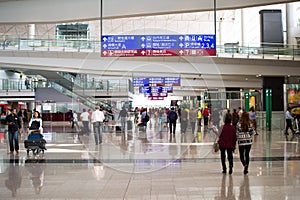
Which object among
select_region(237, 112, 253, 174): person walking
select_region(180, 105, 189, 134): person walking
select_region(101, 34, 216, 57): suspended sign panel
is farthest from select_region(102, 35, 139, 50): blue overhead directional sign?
select_region(237, 112, 253, 174): person walking

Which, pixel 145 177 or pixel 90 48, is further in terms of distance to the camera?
pixel 90 48

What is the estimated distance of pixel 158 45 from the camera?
19000 mm

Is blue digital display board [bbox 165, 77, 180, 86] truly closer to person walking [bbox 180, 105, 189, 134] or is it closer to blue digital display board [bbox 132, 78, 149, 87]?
blue digital display board [bbox 132, 78, 149, 87]

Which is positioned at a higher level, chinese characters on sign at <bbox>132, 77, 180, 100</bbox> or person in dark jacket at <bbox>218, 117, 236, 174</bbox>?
chinese characters on sign at <bbox>132, 77, 180, 100</bbox>

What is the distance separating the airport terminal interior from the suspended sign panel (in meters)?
0.05

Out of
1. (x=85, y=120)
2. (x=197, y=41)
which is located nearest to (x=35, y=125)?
(x=85, y=120)

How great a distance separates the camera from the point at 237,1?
15188 mm

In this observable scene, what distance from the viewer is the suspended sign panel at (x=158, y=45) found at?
1858cm

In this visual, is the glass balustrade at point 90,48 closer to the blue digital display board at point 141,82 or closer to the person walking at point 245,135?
the blue digital display board at point 141,82

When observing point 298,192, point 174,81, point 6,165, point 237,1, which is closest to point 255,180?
point 298,192

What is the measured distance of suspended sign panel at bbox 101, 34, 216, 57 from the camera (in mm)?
18578

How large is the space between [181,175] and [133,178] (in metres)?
1.19

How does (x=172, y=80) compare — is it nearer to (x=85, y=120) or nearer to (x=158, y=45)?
(x=85, y=120)

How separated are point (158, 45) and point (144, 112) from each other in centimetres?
1049
